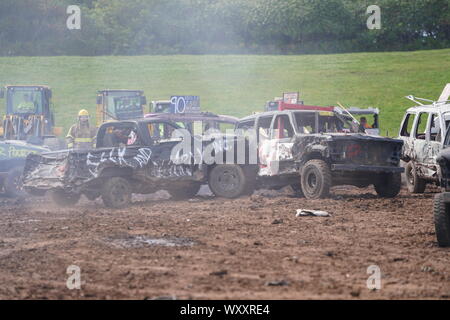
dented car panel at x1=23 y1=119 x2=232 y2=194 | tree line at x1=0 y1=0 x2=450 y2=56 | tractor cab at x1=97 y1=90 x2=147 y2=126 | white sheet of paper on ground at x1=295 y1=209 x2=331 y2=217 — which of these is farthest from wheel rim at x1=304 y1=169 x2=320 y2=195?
tree line at x1=0 y1=0 x2=450 y2=56

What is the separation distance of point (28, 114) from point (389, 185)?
14321mm

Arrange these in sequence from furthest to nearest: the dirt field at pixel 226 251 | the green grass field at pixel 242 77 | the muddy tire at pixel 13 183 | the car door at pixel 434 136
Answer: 1. the green grass field at pixel 242 77
2. the muddy tire at pixel 13 183
3. the car door at pixel 434 136
4. the dirt field at pixel 226 251

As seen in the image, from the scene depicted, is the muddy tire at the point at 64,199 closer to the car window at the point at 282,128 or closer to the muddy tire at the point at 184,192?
the muddy tire at the point at 184,192

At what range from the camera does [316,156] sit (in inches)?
621

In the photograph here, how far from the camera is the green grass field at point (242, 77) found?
44.9 meters

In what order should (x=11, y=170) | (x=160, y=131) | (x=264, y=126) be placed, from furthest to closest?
1. (x=160, y=131)
2. (x=11, y=170)
3. (x=264, y=126)

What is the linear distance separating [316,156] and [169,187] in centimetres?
286

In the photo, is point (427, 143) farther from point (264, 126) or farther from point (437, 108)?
point (264, 126)

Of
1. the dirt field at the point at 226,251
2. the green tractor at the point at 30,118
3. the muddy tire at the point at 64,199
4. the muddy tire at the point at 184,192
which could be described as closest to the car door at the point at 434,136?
the dirt field at the point at 226,251

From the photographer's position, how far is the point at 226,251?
33.0ft

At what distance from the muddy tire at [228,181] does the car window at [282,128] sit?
3.37ft

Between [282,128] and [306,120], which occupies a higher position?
[306,120]

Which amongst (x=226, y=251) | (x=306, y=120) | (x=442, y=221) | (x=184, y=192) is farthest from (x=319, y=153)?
(x=226, y=251)
